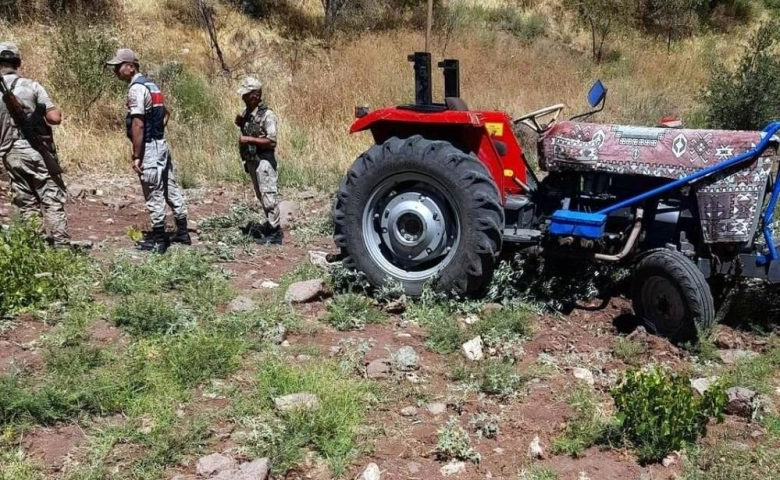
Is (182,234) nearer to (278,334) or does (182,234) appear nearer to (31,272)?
(31,272)

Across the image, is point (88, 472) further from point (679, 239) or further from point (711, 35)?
point (711, 35)

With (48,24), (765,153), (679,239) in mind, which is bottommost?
(679,239)

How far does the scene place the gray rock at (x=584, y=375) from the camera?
393 cm

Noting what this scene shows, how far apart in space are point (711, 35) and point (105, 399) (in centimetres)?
2190

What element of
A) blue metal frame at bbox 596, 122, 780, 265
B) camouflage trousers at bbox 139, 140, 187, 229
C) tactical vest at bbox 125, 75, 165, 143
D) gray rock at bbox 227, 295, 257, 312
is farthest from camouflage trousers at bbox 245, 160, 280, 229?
blue metal frame at bbox 596, 122, 780, 265

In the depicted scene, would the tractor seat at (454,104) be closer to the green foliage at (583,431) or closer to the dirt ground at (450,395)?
the dirt ground at (450,395)

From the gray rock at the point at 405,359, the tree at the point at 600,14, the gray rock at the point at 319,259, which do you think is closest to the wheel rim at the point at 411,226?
the gray rock at the point at 319,259

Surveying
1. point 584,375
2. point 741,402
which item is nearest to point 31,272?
point 584,375

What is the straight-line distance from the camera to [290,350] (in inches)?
167

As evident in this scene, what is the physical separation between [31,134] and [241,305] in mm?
2383

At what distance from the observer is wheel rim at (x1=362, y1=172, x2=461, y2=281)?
482cm

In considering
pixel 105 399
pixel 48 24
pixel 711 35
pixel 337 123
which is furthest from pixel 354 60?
pixel 711 35

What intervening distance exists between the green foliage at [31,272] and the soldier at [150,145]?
882 millimetres

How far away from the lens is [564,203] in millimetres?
4730
